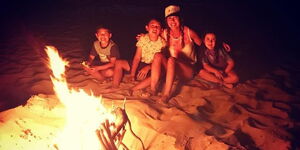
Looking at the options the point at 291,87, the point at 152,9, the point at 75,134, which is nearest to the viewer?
the point at 75,134

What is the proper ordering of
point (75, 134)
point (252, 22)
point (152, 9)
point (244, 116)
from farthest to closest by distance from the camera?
point (152, 9) → point (252, 22) → point (244, 116) → point (75, 134)

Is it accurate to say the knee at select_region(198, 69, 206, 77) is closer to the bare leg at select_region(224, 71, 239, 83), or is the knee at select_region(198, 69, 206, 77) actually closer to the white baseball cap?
the bare leg at select_region(224, 71, 239, 83)

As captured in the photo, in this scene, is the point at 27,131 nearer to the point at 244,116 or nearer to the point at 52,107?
the point at 52,107

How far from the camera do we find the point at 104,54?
17.6ft

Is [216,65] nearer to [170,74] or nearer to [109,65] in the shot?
[170,74]

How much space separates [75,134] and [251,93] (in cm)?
321

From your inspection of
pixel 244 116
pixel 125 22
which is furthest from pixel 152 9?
pixel 244 116

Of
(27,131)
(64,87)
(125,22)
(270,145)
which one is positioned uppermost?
(125,22)

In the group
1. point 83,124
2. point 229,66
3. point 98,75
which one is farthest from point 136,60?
point 83,124

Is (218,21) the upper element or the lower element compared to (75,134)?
upper

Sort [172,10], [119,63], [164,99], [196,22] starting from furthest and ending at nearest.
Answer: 1. [196,22]
2. [119,63]
3. [172,10]
4. [164,99]

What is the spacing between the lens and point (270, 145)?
130 inches

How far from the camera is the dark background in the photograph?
696cm

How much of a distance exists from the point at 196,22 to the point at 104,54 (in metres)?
5.02
